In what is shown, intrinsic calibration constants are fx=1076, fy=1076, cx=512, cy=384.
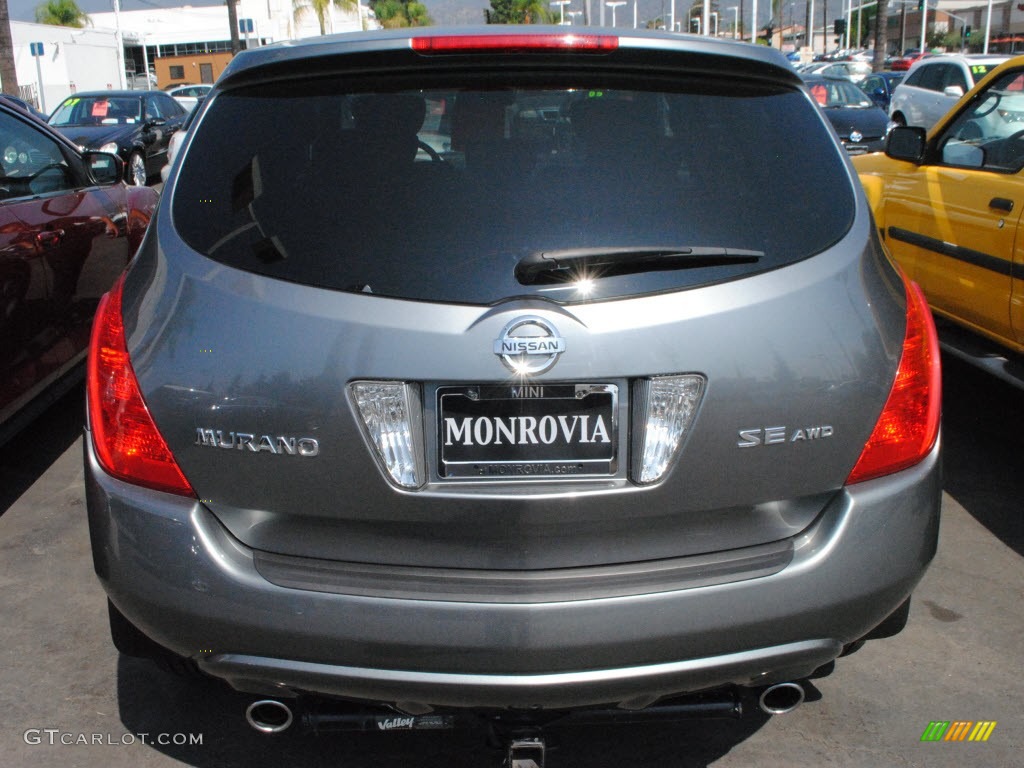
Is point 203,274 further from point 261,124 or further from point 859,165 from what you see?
point 859,165

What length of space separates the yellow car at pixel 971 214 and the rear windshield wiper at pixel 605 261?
2802mm

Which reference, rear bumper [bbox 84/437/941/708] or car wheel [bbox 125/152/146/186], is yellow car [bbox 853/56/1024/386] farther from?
car wheel [bbox 125/152/146/186]

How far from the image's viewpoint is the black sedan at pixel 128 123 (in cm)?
1642

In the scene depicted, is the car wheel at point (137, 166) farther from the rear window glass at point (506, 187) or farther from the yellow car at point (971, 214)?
the rear window glass at point (506, 187)

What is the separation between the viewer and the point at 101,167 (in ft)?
18.9

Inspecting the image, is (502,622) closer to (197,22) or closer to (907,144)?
(907,144)

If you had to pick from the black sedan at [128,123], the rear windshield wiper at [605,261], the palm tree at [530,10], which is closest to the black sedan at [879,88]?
the black sedan at [128,123]

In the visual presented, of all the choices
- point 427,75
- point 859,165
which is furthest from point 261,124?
point 859,165

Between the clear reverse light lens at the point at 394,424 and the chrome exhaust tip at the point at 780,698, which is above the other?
the clear reverse light lens at the point at 394,424

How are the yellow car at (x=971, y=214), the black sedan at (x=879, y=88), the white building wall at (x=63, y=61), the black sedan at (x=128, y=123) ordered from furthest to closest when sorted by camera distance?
the white building wall at (x=63, y=61) < the black sedan at (x=879, y=88) < the black sedan at (x=128, y=123) < the yellow car at (x=971, y=214)

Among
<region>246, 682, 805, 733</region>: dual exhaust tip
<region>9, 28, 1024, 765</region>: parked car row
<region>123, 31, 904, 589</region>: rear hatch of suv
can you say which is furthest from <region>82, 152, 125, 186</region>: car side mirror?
<region>246, 682, 805, 733</region>: dual exhaust tip

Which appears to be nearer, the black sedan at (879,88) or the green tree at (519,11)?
the black sedan at (879,88)

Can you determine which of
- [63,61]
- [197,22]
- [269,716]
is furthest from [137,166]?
[197,22]

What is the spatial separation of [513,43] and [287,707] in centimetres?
152
